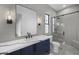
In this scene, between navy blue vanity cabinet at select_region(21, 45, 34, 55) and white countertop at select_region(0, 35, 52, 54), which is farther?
navy blue vanity cabinet at select_region(21, 45, 34, 55)

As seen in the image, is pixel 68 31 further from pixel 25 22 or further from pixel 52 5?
pixel 25 22

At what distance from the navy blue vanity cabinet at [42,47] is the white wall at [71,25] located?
0.41 metres

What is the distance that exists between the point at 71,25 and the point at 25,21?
3.02ft

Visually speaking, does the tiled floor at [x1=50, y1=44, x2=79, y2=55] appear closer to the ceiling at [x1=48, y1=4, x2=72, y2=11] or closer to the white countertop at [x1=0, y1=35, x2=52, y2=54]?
the white countertop at [x1=0, y1=35, x2=52, y2=54]

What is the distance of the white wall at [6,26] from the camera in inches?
56.9

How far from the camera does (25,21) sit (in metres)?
1.71

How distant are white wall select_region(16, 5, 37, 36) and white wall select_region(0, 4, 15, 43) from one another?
0.11 metres

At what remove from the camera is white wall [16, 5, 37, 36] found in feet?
5.51

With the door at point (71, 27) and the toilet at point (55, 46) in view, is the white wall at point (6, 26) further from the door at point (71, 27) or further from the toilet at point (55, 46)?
the door at point (71, 27)

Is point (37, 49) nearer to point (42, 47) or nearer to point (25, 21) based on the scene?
point (42, 47)

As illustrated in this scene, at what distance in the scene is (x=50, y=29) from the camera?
1.80 metres

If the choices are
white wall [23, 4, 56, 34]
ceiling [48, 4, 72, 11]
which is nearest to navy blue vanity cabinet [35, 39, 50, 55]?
white wall [23, 4, 56, 34]

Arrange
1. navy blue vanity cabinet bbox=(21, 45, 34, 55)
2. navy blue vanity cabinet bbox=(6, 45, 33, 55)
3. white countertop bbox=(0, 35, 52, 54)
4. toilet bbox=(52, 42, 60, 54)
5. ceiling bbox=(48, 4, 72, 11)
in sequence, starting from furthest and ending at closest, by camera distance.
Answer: toilet bbox=(52, 42, 60, 54)
ceiling bbox=(48, 4, 72, 11)
navy blue vanity cabinet bbox=(21, 45, 34, 55)
navy blue vanity cabinet bbox=(6, 45, 33, 55)
white countertop bbox=(0, 35, 52, 54)

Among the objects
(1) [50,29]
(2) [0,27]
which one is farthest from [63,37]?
(2) [0,27]
